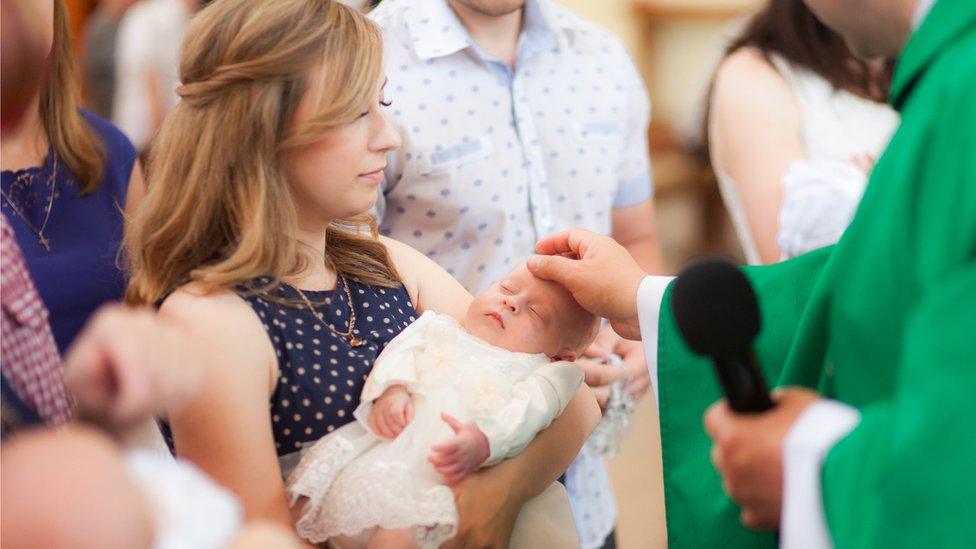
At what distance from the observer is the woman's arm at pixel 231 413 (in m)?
1.35

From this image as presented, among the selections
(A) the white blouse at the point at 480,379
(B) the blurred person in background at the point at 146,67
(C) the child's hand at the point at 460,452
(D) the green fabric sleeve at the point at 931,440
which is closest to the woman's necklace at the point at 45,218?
(A) the white blouse at the point at 480,379

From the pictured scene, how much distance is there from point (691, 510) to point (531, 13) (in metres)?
1.15

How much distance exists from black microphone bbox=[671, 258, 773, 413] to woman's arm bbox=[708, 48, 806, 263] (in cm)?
149

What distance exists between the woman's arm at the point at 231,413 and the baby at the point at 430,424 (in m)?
0.07

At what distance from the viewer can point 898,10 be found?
1377 mm

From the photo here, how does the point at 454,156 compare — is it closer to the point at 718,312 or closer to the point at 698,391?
the point at 698,391

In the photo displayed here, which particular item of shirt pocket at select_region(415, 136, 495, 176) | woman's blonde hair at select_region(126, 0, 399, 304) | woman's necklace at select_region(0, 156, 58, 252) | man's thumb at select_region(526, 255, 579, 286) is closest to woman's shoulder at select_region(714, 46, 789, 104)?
shirt pocket at select_region(415, 136, 495, 176)

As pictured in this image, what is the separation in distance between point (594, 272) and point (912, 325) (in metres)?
0.75

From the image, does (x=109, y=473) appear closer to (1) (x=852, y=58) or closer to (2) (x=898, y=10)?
(2) (x=898, y=10)

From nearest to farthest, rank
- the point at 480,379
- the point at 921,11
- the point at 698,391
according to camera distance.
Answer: the point at 921,11, the point at 480,379, the point at 698,391

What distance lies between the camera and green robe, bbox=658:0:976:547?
102cm

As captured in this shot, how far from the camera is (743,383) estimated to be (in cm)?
Result: 116

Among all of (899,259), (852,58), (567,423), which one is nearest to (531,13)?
(852,58)

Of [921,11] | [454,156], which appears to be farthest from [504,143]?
[921,11]
